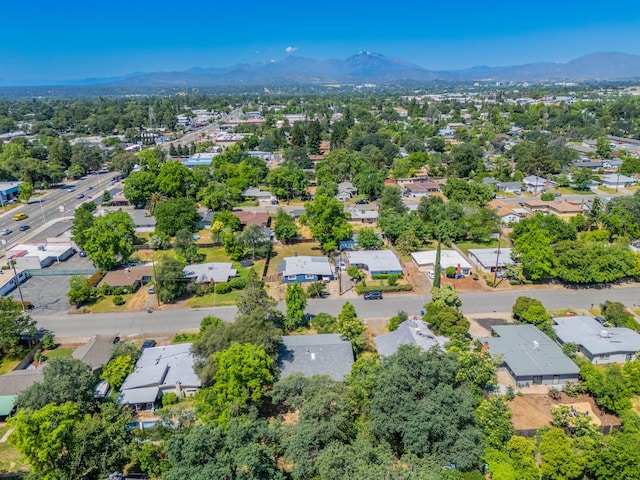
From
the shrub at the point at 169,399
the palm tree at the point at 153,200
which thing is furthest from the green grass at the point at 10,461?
the palm tree at the point at 153,200

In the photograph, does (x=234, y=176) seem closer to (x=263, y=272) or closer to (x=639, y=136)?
(x=263, y=272)

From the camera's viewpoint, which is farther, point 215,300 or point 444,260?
point 444,260

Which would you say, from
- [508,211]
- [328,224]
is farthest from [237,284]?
[508,211]

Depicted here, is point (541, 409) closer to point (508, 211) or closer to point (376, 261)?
point (376, 261)

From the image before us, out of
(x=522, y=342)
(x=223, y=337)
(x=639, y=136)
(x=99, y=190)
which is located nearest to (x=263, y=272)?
(x=223, y=337)

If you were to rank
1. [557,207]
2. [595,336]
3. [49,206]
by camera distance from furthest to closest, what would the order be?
[49,206] → [557,207] → [595,336]

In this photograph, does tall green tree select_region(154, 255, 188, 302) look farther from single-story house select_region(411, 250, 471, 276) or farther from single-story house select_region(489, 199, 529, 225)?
single-story house select_region(489, 199, 529, 225)
